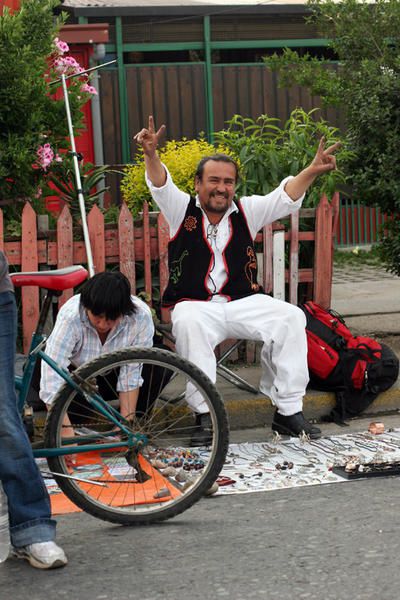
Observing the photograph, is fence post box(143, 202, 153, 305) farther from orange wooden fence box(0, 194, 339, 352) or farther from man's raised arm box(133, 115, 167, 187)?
man's raised arm box(133, 115, 167, 187)

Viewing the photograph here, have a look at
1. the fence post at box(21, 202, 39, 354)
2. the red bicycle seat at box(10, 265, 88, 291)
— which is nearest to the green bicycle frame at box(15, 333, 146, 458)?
the red bicycle seat at box(10, 265, 88, 291)

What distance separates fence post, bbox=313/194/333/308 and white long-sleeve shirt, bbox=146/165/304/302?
99 cm

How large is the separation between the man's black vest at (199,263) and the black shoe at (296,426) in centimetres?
69

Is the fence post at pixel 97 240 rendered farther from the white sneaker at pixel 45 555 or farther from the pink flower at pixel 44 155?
the white sneaker at pixel 45 555

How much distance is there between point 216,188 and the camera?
5.89 m

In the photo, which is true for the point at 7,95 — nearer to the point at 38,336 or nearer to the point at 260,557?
the point at 38,336

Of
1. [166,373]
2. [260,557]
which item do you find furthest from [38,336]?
[260,557]

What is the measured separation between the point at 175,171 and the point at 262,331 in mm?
1868

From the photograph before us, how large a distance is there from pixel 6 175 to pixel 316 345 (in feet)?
7.54

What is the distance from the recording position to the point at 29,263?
21.2 feet

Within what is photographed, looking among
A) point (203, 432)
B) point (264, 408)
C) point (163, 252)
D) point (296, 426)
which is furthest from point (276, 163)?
point (203, 432)

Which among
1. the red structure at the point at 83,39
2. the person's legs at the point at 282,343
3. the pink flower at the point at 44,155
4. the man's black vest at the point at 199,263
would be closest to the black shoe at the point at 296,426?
the person's legs at the point at 282,343

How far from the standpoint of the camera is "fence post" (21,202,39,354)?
6.41 meters

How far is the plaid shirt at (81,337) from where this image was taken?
4.92 metres
